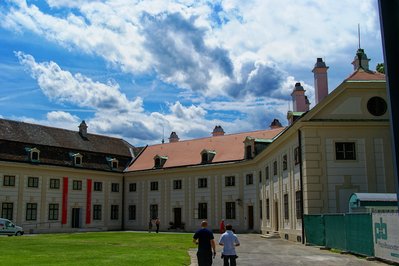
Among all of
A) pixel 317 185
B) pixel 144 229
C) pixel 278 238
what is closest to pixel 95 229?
pixel 144 229

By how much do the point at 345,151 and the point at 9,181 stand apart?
32.0m

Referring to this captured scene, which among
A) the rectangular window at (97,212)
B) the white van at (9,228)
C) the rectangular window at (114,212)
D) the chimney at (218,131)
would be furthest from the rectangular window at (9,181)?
the chimney at (218,131)

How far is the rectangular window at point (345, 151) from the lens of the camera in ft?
94.1

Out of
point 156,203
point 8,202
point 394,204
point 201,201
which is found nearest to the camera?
point 394,204

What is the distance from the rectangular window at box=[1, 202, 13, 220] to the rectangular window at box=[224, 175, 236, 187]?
820 inches

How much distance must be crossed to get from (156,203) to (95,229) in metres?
7.15

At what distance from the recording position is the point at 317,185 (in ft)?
→ 92.2

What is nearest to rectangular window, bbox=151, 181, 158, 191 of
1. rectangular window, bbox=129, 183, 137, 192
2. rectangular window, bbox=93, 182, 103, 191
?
rectangular window, bbox=129, 183, 137, 192

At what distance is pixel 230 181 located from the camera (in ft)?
159

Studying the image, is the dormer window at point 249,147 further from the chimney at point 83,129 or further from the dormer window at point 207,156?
the chimney at point 83,129

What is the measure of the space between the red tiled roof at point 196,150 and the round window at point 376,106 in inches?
795

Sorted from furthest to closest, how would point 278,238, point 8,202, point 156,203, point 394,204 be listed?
point 156,203, point 8,202, point 278,238, point 394,204

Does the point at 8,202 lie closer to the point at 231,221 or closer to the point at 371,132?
the point at 231,221

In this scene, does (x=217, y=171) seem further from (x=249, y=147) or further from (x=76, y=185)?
(x=76, y=185)
